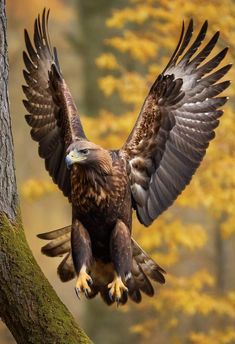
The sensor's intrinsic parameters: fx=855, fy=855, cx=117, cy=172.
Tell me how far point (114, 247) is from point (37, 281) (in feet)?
1.92

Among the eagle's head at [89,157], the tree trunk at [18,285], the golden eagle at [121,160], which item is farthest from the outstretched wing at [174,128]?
the tree trunk at [18,285]

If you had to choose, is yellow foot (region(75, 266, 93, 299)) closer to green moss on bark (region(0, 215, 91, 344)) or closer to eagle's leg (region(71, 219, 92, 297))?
eagle's leg (region(71, 219, 92, 297))

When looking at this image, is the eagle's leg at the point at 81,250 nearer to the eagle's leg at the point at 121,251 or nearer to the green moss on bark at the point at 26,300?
the eagle's leg at the point at 121,251

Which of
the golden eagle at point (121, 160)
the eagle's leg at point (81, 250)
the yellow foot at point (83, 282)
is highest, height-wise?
the golden eagle at point (121, 160)

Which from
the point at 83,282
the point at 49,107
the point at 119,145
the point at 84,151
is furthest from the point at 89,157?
the point at 119,145

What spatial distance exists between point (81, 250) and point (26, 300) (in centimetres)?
52

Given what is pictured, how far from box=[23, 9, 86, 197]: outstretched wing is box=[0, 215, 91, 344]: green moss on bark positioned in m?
0.94

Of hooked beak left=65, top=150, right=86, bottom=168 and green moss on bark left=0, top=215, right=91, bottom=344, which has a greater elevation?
hooked beak left=65, top=150, right=86, bottom=168

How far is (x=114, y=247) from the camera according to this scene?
5289 millimetres

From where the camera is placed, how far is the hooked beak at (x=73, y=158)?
16.4 feet

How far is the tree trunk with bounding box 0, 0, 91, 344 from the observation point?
16.0 ft

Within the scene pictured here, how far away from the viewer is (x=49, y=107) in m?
6.19

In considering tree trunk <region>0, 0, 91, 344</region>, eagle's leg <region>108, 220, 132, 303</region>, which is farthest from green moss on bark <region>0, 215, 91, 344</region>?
eagle's leg <region>108, 220, 132, 303</region>

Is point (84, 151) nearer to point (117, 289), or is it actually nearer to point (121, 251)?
point (121, 251)
